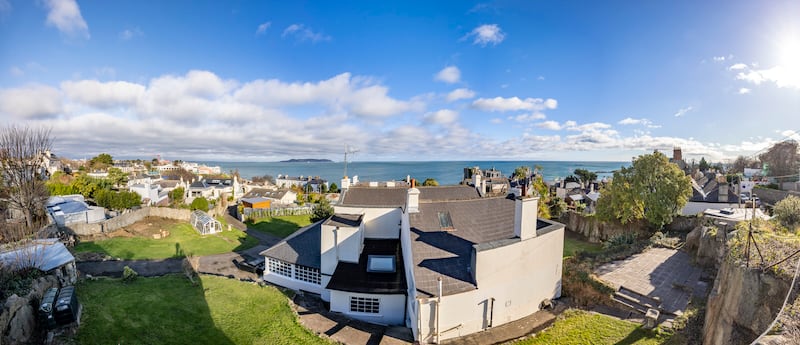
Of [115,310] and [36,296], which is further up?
[36,296]

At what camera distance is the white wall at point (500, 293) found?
37.2 feet

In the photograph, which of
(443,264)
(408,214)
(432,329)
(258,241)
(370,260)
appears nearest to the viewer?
(432,329)

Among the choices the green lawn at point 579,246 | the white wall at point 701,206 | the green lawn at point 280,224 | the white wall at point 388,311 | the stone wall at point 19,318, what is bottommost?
the green lawn at point 280,224

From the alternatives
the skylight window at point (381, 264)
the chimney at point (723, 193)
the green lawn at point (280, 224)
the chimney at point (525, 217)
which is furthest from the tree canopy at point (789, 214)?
the green lawn at point (280, 224)

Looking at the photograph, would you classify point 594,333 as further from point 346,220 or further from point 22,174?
point 22,174

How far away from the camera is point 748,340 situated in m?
7.02

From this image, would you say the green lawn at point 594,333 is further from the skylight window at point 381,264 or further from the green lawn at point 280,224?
the green lawn at point 280,224

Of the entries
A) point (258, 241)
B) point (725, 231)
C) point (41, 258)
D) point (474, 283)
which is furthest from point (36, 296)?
point (725, 231)

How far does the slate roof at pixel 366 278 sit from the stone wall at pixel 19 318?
9781mm

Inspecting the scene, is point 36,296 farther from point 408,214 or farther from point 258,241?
point 258,241

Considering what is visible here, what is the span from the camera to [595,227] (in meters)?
30.9

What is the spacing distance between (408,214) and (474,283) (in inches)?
190

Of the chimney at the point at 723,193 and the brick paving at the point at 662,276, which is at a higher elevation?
the chimney at the point at 723,193

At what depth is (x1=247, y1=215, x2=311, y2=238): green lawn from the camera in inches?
1342
